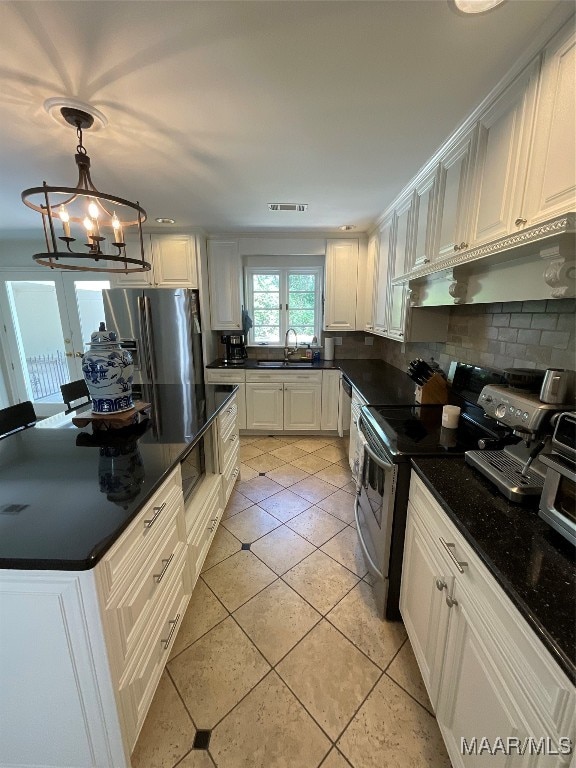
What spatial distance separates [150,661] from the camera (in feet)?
3.61

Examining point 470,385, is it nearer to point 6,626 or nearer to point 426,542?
point 426,542

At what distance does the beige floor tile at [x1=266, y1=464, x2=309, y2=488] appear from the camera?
2.82 meters

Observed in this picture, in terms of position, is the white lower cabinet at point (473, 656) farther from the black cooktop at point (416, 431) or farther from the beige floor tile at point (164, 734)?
the beige floor tile at point (164, 734)

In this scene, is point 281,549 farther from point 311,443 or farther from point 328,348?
point 328,348

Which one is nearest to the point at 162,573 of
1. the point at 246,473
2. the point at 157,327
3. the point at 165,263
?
the point at 246,473

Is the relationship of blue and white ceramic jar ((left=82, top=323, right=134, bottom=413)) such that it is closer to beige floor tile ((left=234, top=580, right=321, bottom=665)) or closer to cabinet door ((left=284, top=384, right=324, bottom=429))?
beige floor tile ((left=234, top=580, right=321, bottom=665))

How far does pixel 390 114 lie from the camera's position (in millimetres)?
1494

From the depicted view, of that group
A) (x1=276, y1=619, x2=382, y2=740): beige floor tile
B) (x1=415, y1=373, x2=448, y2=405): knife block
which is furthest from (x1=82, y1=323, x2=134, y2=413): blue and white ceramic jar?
(x1=415, y1=373, x2=448, y2=405): knife block

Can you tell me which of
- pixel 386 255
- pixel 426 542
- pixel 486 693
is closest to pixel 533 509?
pixel 426 542

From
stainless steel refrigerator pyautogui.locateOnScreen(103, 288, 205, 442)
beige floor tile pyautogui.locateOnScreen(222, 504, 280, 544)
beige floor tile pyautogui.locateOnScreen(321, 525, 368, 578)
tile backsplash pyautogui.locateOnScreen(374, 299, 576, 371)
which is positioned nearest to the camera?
tile backsplash pyautogui.locateOnScreen(374, 299, 576, 371)

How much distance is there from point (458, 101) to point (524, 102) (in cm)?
36

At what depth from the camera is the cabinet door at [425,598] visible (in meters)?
1.05

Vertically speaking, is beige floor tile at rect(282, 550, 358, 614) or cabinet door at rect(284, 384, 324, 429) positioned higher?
cabinet door at rect(284, 384, 324, 429)

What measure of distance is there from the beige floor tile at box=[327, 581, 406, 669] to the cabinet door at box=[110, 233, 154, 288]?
11.7 ft
